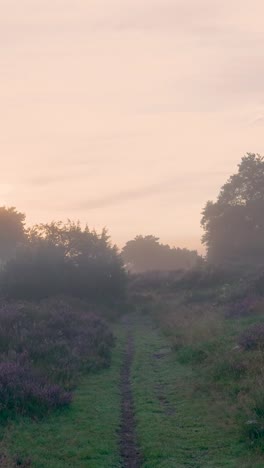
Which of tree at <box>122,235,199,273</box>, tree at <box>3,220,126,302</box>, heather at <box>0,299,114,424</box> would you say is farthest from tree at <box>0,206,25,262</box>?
heather at <box>0,299,114,424</box>

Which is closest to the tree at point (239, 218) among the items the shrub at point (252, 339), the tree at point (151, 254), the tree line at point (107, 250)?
the tree line at point (107, 250)

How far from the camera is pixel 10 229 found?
92.9 meters

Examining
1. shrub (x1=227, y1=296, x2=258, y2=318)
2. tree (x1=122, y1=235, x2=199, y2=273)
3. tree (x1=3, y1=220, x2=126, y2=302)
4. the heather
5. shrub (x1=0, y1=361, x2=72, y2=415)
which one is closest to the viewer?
shrub (x1=0, y1=361, x2=72, y2=415)

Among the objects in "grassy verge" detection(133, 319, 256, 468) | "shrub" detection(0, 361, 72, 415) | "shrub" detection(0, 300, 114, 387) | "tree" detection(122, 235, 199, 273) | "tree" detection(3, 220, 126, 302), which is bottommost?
"grassy verge" detection(133, 319, 256, 468)

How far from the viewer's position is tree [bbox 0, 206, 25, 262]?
302ft

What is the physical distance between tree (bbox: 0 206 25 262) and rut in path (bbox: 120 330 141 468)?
222 feet

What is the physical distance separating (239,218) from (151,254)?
35.8m

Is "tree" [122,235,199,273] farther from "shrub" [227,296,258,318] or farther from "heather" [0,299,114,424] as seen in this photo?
"heather" [0,299,114,424]

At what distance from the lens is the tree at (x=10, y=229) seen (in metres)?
92.1

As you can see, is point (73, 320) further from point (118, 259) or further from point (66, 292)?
point (118, 259)

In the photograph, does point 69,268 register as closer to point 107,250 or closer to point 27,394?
point 107,250

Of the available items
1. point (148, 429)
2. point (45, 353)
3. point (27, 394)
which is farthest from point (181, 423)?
point (45, 353)

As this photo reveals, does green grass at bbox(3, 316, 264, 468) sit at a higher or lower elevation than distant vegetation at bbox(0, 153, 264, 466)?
lower

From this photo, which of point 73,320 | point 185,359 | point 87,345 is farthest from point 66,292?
point 185,359
